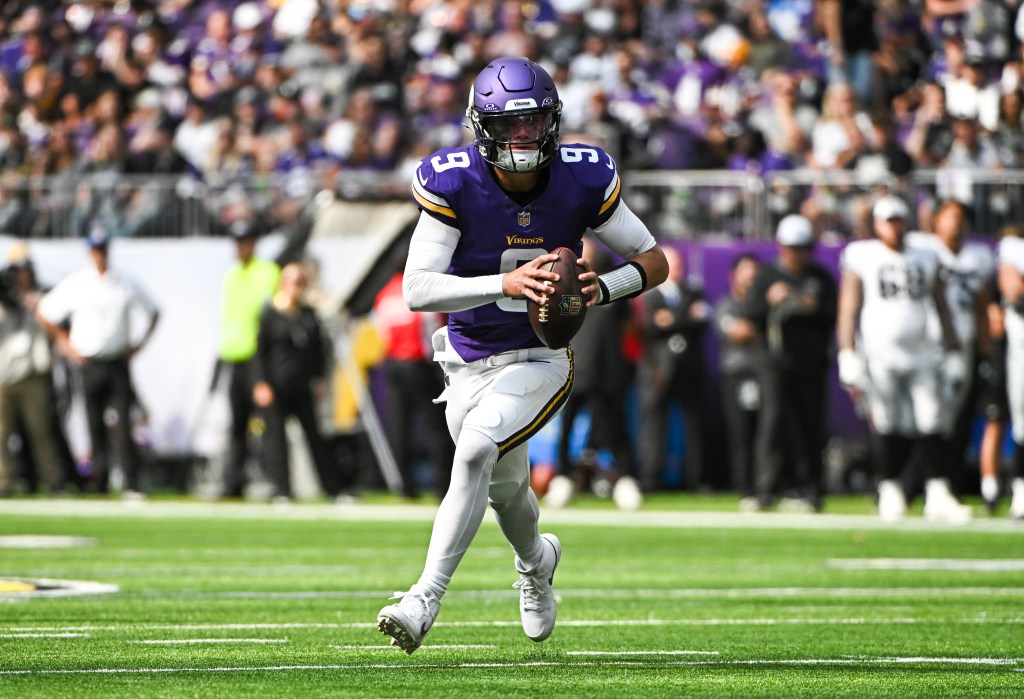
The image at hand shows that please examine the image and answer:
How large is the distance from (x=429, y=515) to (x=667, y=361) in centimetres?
321

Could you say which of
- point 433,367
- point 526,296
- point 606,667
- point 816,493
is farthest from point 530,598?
point 433,367

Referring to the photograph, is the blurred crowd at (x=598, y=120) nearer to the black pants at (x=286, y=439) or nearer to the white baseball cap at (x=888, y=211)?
the black pants at (x=286, y=439)

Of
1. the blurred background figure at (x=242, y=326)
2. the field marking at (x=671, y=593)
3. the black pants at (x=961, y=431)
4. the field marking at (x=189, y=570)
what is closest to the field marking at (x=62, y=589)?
the field marking at (x=671, y=593)

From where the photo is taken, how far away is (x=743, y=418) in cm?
1587

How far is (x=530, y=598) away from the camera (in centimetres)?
622

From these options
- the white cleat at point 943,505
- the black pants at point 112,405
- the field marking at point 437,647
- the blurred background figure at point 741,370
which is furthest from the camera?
the black pants at point 112,405

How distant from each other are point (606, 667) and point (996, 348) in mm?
9797

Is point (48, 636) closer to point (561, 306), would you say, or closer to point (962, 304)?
point (561, 306)

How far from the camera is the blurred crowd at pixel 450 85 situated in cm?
1700

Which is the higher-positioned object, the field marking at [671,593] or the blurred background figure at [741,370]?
the field marking at [671,593]

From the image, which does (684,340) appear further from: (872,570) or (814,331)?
(872,570)

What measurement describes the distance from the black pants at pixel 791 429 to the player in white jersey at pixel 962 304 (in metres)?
1.03

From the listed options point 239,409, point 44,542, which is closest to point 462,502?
point 44,542

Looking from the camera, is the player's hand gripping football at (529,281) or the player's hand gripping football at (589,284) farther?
the player's hand gripping football at (589,284)
